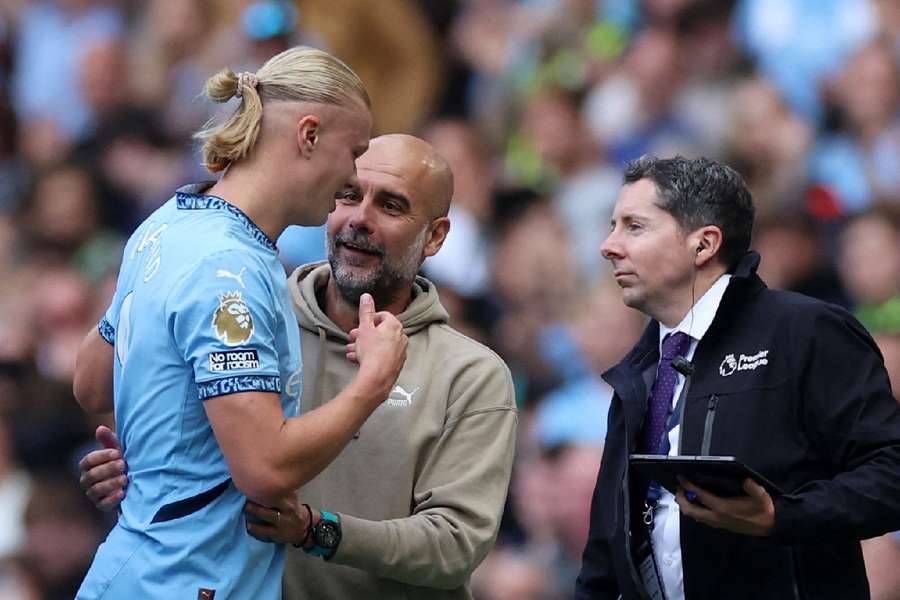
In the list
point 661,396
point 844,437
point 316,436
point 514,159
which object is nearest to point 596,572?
point 661,396

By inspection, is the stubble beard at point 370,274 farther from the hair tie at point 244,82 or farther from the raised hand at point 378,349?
the hair tie at point 244,82

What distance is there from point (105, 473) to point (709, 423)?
1320 millimetres

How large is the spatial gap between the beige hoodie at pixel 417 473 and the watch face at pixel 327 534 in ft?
0.29

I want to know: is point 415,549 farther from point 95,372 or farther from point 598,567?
point 95,372

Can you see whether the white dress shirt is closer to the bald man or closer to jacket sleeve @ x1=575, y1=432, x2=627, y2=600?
jacket sleeve @ x1=575, y1=432, x2=627, y2=600

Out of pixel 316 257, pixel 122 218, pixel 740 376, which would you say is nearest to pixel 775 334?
pixel 740 376

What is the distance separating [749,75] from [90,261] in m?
3.33

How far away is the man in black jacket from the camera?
308cm

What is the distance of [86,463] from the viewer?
315 cm

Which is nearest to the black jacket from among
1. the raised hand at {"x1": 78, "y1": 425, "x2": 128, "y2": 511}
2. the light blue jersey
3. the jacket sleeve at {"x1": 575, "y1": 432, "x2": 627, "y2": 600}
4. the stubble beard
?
the jacket sleeve at {"x1": 575, "y1": 432, "x2": 627, "y2": 600}

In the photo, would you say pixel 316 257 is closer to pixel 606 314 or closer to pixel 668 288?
pixel 606 314

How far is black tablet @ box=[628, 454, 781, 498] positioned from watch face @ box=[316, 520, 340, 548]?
627mm

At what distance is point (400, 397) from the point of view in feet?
11.1

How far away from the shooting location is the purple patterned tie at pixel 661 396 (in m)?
3.43
